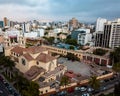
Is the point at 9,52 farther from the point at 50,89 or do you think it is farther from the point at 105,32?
the point at 105,32

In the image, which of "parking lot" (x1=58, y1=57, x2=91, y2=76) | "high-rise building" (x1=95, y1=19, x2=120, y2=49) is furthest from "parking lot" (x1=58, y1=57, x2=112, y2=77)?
"high-rise building" (x1=95, y1=19, x2=120, y2=49)

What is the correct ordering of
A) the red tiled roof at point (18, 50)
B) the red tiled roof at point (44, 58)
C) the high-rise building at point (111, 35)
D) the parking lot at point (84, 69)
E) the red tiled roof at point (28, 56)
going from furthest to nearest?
the high-rise building at point (111, 35), the red tiled roof at point (18, 50), the parking lot at point (84, 69), the red tiled roof at point (28, 56), the red tiled roof at point (44, 58)

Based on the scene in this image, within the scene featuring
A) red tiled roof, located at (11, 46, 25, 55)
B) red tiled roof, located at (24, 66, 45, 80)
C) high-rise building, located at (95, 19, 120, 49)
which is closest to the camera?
red tiled roof, located at (24, 66, 45, 80)

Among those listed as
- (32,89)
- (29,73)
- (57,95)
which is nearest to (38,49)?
(29,73)

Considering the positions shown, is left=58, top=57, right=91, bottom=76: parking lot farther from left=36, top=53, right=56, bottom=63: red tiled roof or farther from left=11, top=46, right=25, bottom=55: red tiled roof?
left=11, top=46, right=25, bottom=55: red tiled roof

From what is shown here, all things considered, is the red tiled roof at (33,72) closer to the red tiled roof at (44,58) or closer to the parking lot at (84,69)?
the red tiled roof at (44,58)

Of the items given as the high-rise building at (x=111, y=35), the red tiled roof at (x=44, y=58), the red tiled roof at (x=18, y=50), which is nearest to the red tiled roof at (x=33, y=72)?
the red tiled roof at (x=44, y=58)

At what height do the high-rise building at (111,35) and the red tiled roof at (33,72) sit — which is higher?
the high-rise building at (111,35)

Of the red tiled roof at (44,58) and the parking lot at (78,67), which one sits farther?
the parking lot at (78,67)

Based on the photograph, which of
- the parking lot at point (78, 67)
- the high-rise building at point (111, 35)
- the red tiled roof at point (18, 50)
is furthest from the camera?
the high-rise building at point (111, 35)

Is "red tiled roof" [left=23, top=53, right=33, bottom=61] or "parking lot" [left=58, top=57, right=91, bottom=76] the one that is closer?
"red tiled roof" [left=23, top=53, right=33, bottom=61]

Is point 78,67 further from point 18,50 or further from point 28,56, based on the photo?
point 18,50
